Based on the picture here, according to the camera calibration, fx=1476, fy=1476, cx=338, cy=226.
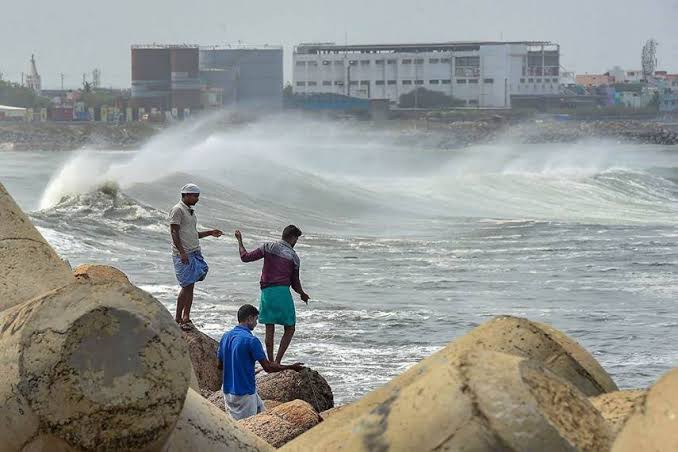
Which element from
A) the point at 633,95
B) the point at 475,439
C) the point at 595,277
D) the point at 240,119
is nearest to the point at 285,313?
the point at 475,439

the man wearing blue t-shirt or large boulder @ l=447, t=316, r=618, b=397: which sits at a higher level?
large boulder @ l=447, t=316, r=618, b=397

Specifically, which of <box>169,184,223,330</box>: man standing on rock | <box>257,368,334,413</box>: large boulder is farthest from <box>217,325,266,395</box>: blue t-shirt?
<box>169,184,223,330</box>: man standing on rock

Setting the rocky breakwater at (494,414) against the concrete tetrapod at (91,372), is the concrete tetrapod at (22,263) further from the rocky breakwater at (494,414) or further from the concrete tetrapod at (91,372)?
the rocky breakwater at (494,414)

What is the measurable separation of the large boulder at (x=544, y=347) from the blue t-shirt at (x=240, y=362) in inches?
141

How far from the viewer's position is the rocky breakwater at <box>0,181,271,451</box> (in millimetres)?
3414

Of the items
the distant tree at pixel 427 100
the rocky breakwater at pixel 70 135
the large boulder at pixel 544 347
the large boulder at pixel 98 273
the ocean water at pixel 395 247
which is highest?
the large boulder at pixel 544 347

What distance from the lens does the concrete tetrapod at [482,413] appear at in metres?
2.65

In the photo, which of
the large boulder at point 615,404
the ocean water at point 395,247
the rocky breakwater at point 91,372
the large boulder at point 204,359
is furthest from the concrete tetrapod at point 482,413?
the ocean water at point 395,247

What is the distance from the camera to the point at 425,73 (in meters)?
168

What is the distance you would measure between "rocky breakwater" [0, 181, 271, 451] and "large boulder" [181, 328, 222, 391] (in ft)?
16.2

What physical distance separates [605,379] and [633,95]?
7089 inches

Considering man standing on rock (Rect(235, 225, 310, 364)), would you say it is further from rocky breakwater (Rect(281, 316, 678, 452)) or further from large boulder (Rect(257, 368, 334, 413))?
rocky breakwater (Rect(281, 316, 678, 452))

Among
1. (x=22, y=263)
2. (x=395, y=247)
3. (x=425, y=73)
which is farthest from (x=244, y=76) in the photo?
(x=22, y=263)

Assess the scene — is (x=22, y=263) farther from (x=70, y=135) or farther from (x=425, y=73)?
(x=425, y=73)
